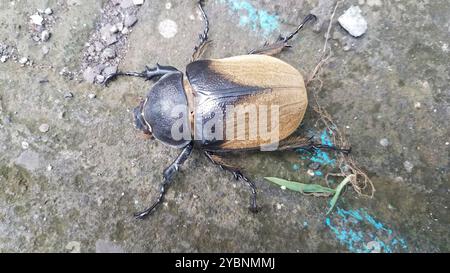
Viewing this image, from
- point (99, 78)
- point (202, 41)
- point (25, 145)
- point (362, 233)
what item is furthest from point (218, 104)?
point (25, 145)

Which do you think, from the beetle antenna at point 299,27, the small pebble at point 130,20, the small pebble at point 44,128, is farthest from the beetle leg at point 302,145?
the small pebble at point 44,128

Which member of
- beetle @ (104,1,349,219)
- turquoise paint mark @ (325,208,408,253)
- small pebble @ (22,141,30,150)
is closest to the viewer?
beetle @ (104,1,349,219)

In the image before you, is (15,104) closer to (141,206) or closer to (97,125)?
(97,125)

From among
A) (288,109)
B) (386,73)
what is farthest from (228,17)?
(386,73)

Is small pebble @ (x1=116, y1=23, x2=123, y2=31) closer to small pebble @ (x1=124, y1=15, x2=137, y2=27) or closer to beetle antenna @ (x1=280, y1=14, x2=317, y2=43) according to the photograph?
small pebble @ (x1=124, y1=15, x2=137, y2=27)

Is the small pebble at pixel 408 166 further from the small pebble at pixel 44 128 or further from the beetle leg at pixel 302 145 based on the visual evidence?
Answer: the small pebble at pixel 44 128

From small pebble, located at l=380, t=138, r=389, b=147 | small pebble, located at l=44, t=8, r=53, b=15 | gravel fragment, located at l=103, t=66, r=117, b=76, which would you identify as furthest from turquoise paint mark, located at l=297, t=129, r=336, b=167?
small pebble, located at l=44, t=8, r=53, b=15

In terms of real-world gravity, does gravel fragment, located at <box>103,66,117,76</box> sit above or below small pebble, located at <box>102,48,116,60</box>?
below
